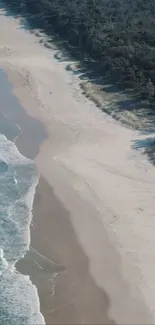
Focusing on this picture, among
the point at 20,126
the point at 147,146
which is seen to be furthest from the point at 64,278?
the point at 20,126

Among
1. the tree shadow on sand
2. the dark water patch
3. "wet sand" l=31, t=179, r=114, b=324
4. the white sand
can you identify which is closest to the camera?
"wet sand" l=31, t=179, r=114, b=324

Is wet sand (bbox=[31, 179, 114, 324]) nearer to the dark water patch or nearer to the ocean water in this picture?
the ocean water

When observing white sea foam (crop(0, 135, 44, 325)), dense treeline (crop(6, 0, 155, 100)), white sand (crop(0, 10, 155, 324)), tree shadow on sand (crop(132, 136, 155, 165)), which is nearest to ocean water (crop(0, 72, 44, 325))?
white sea foam (crop(0, 135, 44, 325))

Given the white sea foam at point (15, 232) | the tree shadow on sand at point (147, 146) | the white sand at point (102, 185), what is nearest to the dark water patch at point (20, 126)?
the white sand at point (102, 185)

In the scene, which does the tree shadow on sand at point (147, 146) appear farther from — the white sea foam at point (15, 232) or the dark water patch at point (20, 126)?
the white sea foam at point (15, 232)

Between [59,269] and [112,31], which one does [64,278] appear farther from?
[112,31]

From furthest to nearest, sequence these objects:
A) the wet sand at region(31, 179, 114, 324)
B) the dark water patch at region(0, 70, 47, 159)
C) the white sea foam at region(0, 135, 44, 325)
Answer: the dark water patch at region(0, 70, 47, 159) → the white sea foam at region(0, 135, 44, 325) → the wet sand at region(31, 179, 114, 324)

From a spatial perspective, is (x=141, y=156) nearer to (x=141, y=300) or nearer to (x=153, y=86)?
(x=153, y=86)

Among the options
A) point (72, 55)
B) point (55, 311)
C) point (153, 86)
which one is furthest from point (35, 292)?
point (72, 55)
